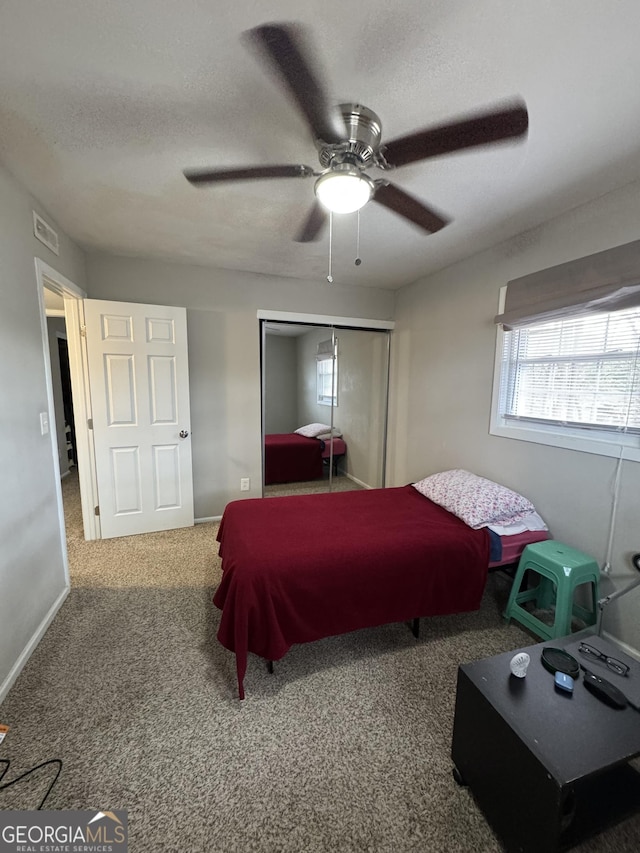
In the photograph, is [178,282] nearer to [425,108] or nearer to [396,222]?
[396,222]

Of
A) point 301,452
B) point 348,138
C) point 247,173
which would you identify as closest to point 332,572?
point 247,173

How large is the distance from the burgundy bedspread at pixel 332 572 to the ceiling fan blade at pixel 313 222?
5.71 ft

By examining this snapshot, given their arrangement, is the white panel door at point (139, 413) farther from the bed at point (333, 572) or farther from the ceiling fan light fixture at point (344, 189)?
the ceiling fan light fixture at point (344, 189)

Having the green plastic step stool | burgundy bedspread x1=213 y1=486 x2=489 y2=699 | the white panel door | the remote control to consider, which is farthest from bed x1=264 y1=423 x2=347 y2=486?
the remote control

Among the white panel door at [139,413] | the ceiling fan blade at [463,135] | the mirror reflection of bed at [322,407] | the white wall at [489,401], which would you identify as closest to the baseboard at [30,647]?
the white panel door at [139,413]

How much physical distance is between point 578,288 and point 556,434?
870 mm

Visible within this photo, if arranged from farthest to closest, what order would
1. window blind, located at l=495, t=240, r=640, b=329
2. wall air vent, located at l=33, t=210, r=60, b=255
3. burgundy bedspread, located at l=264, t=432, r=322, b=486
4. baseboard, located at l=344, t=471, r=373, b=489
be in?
baseboard, located at l=344, t=471, r=373, b=489 → burgundy bedspread, located at l=264, t=432, r=322, b=486 → wall air vent, located at l=33, t=210, r=60, b=255 → window blind, located at l=495, t=240, r=640, b=329

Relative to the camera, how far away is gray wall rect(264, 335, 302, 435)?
3.47m

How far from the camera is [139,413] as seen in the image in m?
2.93

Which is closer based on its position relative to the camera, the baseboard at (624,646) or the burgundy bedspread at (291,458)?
the baseboard at (624,646)

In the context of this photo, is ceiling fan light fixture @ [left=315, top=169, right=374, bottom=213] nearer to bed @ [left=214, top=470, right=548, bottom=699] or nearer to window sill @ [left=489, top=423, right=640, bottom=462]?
bed @ [left=214, top=470, right=548, bottom=699]

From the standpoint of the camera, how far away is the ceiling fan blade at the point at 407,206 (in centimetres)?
154

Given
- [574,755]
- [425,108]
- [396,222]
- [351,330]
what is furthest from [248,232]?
[574,755]

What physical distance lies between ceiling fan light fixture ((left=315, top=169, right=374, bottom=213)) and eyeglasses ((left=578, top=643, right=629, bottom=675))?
201 centimetres
